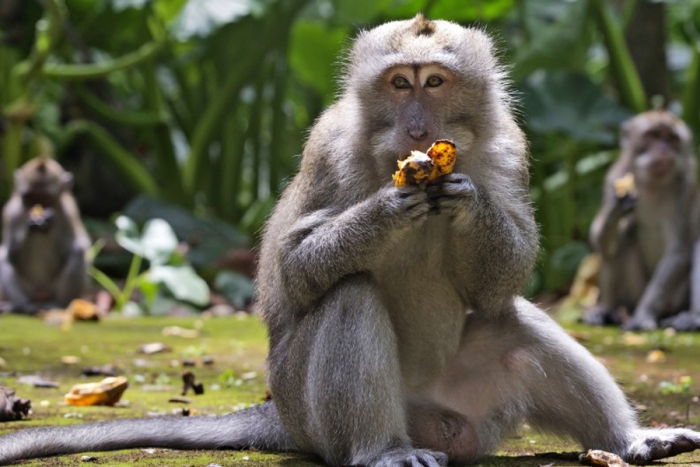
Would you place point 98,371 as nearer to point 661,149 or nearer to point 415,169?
point 415,169

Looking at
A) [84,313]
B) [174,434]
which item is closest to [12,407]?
[174,434]

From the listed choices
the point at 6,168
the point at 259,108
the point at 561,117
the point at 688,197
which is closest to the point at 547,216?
the point at 561,117

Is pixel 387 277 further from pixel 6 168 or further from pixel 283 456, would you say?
pixel 6 168

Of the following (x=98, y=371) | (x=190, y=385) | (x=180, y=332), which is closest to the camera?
(x=190, y=385)

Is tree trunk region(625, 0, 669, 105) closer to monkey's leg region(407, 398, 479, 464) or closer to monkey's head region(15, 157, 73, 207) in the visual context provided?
monkey's head region(15, 157, 73, 207)

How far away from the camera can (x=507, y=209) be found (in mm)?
4152

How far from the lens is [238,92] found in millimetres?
13219

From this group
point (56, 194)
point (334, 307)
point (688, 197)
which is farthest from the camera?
point (56, 194)

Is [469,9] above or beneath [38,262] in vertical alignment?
above

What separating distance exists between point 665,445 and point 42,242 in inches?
350

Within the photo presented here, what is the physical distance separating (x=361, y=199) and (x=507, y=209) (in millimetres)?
590

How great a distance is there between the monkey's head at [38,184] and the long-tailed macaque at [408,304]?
7.56 meters

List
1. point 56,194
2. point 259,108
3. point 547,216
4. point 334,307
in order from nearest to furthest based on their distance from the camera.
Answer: point 334,307 < point 56,194 < point 547,216 < point 259,108

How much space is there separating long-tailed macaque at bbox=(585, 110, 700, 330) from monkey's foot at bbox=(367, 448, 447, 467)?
6316mm
